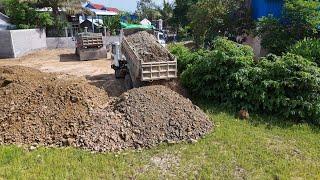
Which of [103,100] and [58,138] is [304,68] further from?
[58,138]

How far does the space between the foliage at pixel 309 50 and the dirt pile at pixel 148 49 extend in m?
4.09

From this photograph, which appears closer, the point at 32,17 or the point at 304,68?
the point at 304,68

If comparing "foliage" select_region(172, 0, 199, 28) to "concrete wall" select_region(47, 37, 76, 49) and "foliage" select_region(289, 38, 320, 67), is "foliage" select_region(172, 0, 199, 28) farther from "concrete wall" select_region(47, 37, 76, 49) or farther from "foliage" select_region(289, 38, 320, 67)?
"foliage" select_region(289, 38, 320, 67)

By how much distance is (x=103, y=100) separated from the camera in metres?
9.23

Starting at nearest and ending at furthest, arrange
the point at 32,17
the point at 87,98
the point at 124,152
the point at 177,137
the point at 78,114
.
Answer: the point at 124,152
the point at 177,137
the point at 78,114
the point at 87,98
the point at 32,17

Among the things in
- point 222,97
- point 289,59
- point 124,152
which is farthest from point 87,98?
point 289,59

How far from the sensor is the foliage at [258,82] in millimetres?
8195

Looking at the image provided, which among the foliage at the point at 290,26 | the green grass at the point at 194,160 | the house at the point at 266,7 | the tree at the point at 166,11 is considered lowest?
the green grass at the point at 194,160

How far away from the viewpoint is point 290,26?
12.3 m

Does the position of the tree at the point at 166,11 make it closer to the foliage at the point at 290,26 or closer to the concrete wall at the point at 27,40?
the concrete wall at the point at 27,40

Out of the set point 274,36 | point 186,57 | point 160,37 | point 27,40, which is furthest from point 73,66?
point 274,36

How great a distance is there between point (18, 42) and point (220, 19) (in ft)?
40.3

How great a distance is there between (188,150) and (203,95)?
124 inches

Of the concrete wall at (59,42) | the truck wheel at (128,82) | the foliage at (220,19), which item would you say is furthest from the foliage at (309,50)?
the concrete wall at (59,42)
